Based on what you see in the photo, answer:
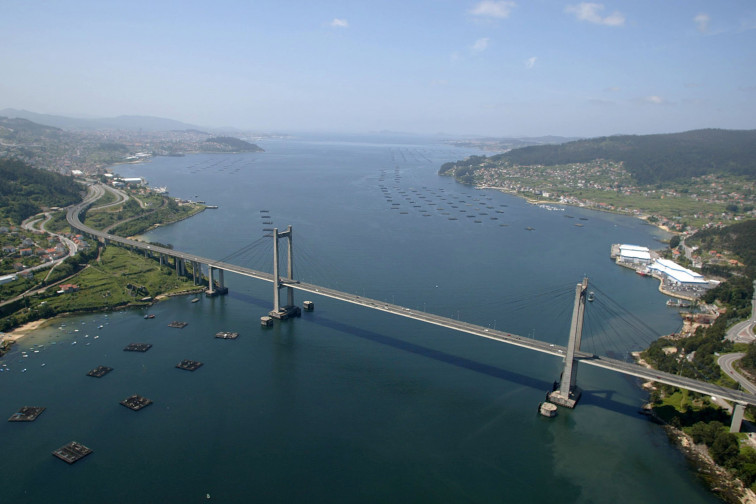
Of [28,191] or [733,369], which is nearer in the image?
[733,369]

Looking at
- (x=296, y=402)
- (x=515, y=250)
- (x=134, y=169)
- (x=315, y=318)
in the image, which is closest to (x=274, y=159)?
(x=134, y=169)

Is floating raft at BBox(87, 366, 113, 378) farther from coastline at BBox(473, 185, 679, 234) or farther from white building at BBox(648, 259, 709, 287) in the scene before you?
coastline at BBox(473, 185, 679, 234)

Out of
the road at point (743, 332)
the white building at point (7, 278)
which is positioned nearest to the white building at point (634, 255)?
the road at point (743, 332)

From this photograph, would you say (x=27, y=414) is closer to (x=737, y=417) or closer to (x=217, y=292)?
(x=217, y=292)

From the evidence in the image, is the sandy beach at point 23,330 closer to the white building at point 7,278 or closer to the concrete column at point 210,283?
the white building at point 7,278

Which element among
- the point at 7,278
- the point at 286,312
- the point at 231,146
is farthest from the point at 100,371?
the point at 231,146

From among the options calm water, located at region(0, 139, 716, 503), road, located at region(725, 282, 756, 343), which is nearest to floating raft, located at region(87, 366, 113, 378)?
calm water, located at region(0, 139, 716, 503)
